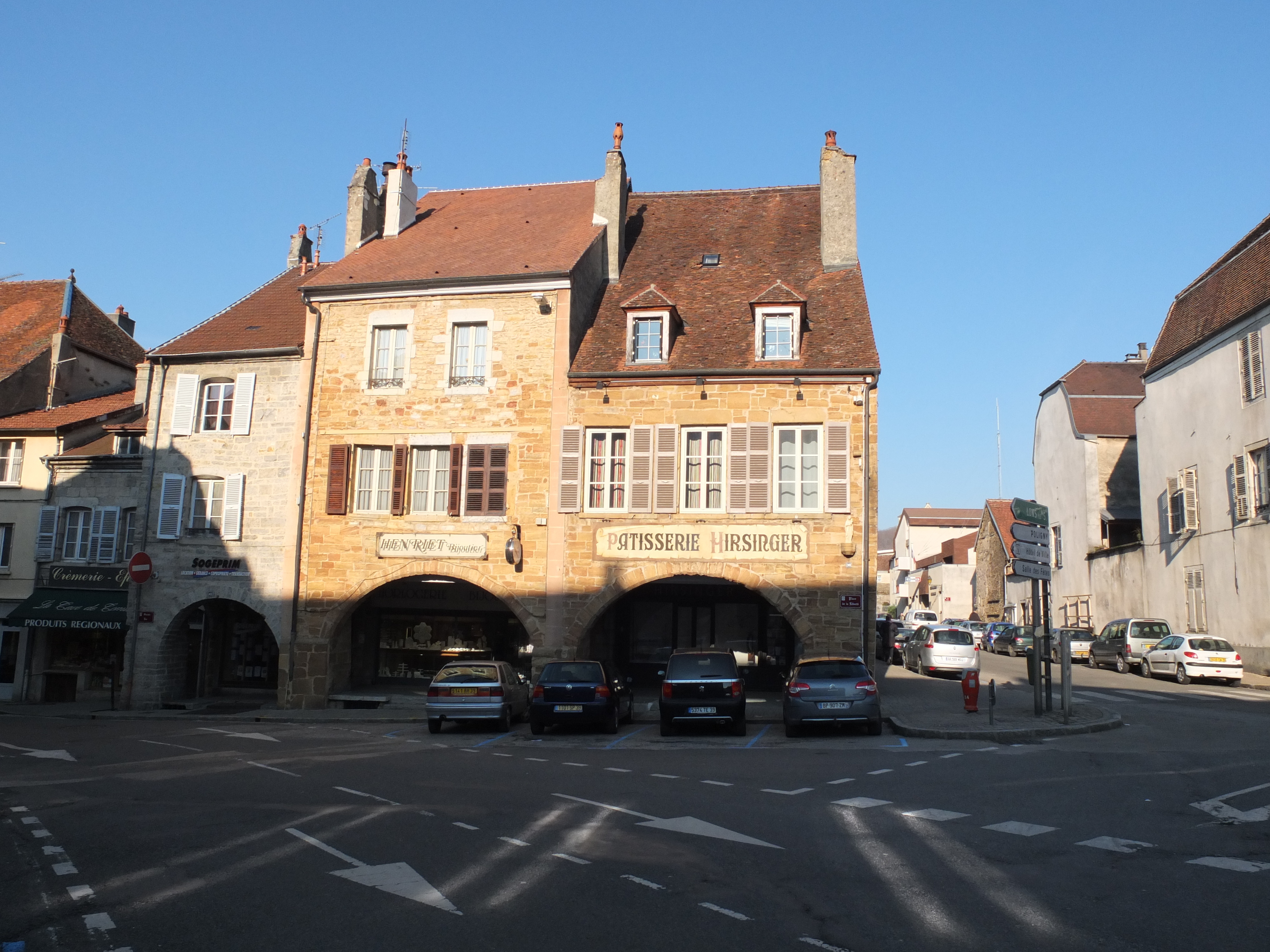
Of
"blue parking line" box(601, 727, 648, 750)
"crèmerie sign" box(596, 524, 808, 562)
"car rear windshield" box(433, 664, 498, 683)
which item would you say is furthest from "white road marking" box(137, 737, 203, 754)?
"crèmerie sign" box(596, 524, 808, 562)

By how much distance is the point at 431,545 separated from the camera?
2323 centimetres

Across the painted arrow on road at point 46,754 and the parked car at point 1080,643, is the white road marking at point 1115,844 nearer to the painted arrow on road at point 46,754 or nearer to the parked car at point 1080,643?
the painted arrow on road at point 46,754

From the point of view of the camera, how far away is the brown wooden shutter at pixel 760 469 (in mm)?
21922

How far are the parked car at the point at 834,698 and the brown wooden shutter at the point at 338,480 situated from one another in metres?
11.8

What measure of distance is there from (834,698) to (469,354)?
11982mm

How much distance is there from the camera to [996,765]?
503 inches

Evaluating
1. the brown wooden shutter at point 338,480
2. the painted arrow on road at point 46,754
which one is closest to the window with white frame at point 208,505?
the brown wooden shutter at point 338,480

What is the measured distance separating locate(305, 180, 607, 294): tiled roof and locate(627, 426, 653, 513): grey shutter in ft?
13.5

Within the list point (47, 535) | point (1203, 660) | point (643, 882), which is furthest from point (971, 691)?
point (47, 535)

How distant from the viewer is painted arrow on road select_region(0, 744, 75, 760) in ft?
49.1

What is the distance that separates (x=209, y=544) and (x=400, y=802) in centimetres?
1645

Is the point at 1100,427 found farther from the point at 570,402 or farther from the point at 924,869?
the point at 924,869

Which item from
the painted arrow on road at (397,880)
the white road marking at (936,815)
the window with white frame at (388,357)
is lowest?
the painted arrow on road at (397,880)

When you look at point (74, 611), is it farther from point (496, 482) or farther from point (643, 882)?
point (643, 882)
